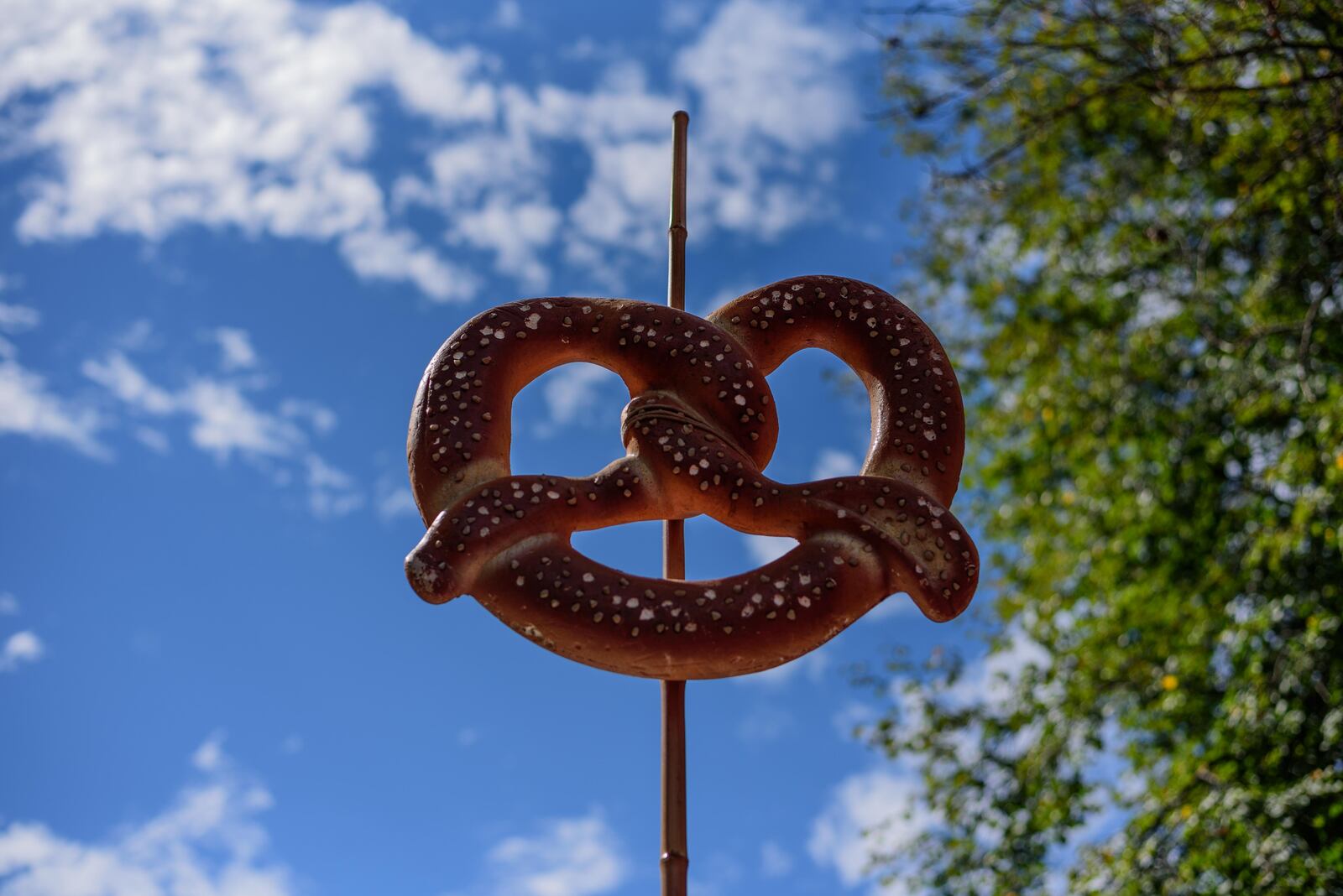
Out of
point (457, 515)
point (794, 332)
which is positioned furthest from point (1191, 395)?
point (457, 515)

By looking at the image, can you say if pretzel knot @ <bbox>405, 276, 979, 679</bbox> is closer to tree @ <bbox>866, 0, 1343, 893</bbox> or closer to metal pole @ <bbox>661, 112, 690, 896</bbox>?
metal pole @ <bbox>661, 112, 690, 896</bbox>

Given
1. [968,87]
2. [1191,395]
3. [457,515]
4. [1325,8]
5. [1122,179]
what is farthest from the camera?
[1122,179]

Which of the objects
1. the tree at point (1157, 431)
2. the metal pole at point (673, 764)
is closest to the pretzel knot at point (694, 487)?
the metal pole at point (673, 764)

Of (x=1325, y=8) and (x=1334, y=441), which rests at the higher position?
(x=1325, y=8)

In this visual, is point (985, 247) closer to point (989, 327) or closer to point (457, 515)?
point (989, 327)

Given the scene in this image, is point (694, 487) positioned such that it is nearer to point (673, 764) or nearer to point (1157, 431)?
point (673, 764)

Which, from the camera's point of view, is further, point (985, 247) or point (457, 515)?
point (985, 247)

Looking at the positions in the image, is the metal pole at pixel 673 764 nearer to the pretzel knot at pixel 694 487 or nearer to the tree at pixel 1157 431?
the pretzel knot at pixel 694 487

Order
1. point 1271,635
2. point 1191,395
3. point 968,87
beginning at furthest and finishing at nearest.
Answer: point 1191,395 → point 1271,635 → point 968,87

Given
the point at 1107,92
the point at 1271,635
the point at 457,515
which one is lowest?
the point at 457,515

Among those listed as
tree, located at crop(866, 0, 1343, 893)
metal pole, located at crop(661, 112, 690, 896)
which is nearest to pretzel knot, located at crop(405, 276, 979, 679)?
metal pole, located at crop(661, 112, 690, 896)
